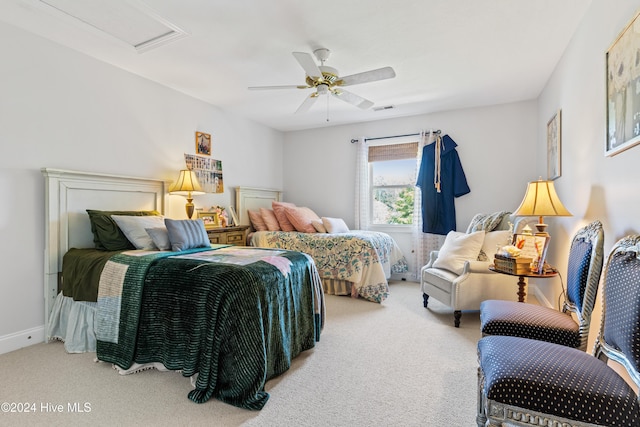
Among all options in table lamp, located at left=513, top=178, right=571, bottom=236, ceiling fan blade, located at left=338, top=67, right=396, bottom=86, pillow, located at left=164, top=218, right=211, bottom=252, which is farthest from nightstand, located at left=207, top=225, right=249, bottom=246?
table lamp, located at left=513, top=178, right=571, bottom=236

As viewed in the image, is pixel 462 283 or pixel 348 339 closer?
pixel 348 339

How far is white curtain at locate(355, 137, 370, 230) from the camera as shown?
Result: 516cm

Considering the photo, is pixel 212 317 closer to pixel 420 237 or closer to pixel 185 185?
pixel 185 185

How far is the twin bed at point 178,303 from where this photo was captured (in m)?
1.81

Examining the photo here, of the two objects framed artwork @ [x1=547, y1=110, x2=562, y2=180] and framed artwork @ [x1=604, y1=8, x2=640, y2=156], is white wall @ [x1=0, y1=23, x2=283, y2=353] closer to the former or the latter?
framed artwork @ [x1=604, y1=8, x2=640, y2=156]

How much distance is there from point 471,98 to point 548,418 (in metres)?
3.87

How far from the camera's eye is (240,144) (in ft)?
15.8

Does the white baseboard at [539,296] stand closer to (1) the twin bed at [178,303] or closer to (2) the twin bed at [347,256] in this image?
(2) the twin bed at [347,256]

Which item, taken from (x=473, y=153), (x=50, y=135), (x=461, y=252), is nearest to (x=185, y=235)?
(x=50, y=135)

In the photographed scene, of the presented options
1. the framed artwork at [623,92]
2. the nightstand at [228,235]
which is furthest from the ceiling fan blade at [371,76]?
the nightstand at [228,235]

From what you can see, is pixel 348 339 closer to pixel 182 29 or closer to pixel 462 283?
pixel 462 283

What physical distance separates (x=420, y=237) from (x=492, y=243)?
1.54 m

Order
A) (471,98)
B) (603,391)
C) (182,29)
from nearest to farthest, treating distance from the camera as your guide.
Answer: (603,391) < (182,29) < (471,98)

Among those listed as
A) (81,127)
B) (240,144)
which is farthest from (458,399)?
(240,144)
